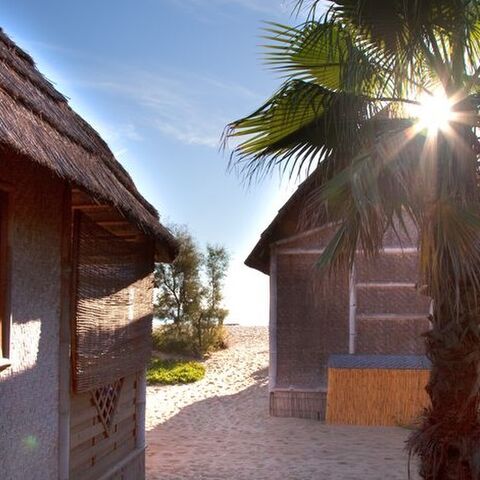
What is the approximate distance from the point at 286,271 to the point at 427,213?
9.68 meters

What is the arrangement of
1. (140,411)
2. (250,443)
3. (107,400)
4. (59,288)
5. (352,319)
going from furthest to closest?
(352,319) < (250,443) < (140,411) < (107,400) < (59,288)

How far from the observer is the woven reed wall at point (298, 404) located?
15.2 metres

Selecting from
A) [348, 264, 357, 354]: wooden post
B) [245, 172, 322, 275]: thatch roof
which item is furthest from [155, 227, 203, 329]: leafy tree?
[348, 264, 357, 354]: wooden post

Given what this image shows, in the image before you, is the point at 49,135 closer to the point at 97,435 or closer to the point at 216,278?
the point at 97,435

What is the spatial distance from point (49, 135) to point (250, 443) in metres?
8.31

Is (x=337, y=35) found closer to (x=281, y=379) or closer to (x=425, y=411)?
(x=425, y=411)

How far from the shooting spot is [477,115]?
20.2 ft

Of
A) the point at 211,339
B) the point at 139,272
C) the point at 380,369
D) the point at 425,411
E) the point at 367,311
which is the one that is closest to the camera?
the point at 425,411

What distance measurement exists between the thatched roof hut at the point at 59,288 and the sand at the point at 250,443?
235 centimetres

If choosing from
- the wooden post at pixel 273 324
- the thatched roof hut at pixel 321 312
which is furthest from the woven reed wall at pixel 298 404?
the wooden post at pixel 273 324

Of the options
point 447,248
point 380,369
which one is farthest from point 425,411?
point 380,369

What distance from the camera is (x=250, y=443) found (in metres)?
12.8

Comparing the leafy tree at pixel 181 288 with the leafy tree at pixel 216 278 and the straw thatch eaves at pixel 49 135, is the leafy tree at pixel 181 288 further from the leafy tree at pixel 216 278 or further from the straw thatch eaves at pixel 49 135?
the straw thatch eaves at pixel 49 135

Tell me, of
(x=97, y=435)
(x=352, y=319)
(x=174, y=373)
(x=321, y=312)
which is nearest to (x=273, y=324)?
(x=321, y=312)
